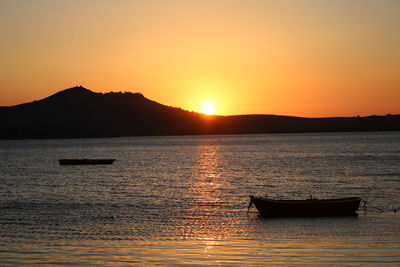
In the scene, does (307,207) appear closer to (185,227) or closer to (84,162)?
(185,227)

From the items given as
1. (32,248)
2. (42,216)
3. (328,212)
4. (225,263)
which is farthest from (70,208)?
(225,263)

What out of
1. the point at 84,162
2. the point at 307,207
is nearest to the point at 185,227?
the point at 307,207

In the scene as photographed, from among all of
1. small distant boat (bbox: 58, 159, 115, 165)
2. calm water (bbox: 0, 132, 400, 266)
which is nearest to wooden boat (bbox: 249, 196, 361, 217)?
calm water (bbox: 0, 132, 400, 266)

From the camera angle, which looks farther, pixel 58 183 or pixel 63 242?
pixel 58 183

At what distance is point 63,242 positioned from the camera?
1227 inches

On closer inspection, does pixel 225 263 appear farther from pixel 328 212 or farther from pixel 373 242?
pixel 328 212

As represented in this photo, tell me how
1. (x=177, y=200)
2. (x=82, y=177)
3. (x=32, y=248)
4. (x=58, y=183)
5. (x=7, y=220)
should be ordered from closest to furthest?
(x=32, y=248) < (x=7, y=220) < (x=177, y=200) < (x=58, y=183) < (x=82, y=177)

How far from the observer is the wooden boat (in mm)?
40562

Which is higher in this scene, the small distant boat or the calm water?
the small distant boat

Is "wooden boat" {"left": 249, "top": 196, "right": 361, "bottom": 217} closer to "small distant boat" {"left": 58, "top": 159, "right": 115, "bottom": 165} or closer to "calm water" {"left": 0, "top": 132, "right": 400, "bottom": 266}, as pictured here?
"calm water" {"left": 0, "top": 132, "right": 400, "bottom": 266}

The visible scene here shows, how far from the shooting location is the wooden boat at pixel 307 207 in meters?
40.6

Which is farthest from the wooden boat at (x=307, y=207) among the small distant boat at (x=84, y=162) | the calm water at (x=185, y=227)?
the small distant boat at (x=84, y=162)

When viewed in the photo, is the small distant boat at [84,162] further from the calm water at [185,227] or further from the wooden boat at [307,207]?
the wooden boat at [307,207]

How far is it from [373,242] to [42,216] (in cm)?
2488
